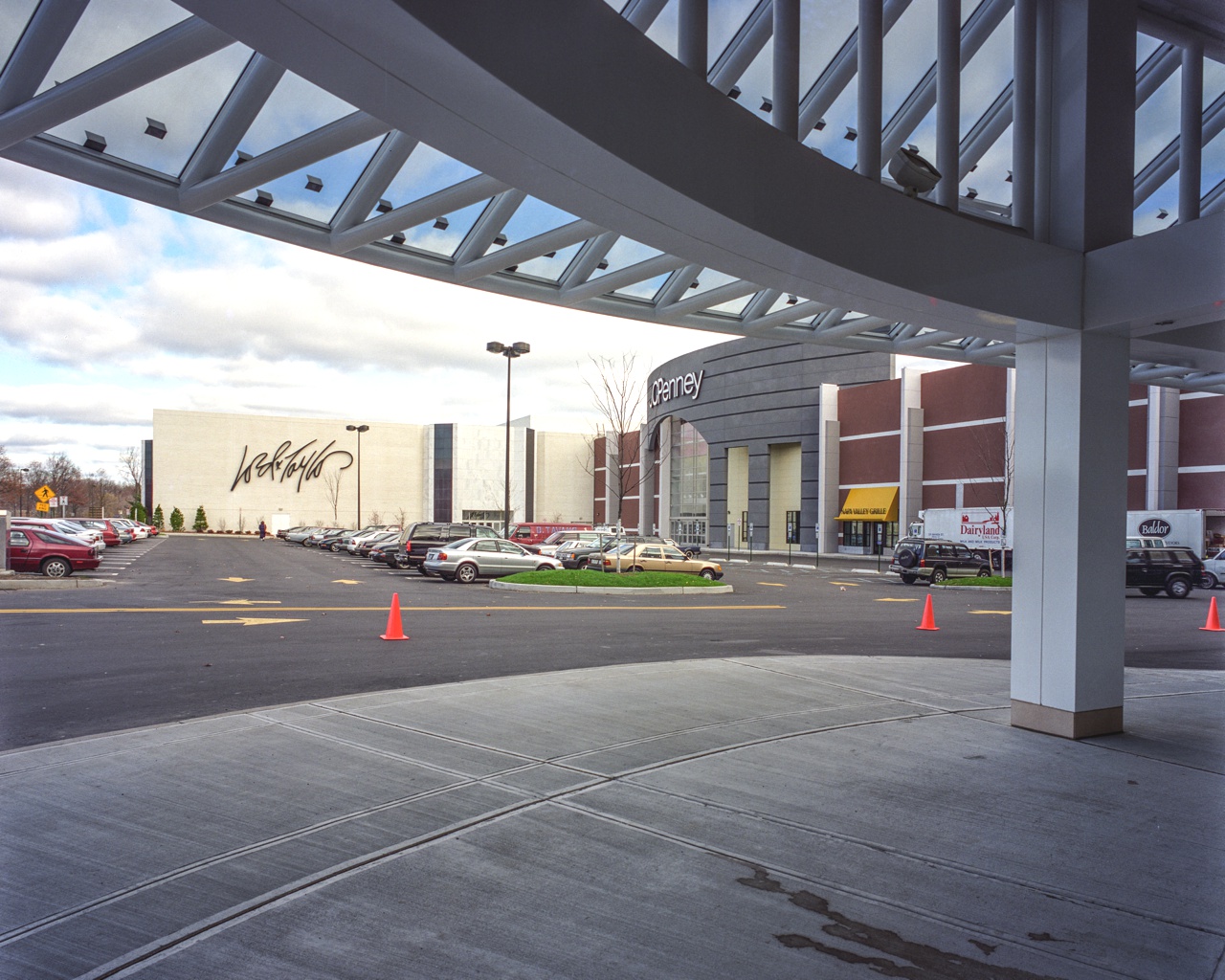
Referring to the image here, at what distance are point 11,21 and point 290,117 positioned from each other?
1948 mm

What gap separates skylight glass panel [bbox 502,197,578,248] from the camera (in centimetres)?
898

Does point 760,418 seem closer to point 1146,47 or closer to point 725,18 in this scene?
point 1146,47

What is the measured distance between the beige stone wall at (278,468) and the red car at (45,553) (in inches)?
2516

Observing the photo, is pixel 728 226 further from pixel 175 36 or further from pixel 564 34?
pixel 175 36

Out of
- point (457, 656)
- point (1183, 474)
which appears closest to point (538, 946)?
point (457, 656)

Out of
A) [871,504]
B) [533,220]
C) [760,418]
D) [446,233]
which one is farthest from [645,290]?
[760,418]

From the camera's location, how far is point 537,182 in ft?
16.8

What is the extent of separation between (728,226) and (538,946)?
4.23 m

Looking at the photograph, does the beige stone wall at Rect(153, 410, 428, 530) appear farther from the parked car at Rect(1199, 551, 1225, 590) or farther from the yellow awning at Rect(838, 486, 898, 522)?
the parked car at Rect(1199, 551, 1225, 590)

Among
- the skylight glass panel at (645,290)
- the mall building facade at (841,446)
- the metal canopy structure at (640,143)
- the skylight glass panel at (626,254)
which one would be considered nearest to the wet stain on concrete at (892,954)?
the metal canopy structure at (640,143)

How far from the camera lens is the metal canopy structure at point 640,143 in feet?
14.1

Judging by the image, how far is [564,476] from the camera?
325 ft

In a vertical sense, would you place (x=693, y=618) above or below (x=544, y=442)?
below

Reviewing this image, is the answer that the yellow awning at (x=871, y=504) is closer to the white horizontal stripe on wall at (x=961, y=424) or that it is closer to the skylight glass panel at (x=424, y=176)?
the white horizontal stripe on wall at (x=961, y=424)
